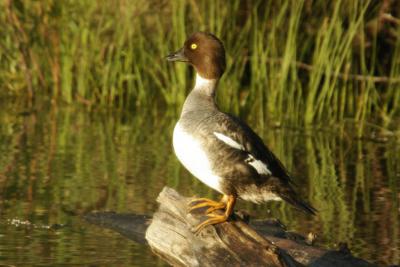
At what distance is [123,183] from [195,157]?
2.76 meters

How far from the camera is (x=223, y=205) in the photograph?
18.8 ft

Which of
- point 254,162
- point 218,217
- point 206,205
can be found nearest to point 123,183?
point 206,205

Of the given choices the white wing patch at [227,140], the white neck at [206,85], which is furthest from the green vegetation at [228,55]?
the white wing patch at [227,140]

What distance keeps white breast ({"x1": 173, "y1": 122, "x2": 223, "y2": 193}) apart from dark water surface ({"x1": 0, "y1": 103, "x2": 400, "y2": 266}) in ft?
2.40

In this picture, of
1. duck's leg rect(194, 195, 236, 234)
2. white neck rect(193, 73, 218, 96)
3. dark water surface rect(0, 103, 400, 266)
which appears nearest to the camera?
duck's leg rect(194, 195, 236, 234)

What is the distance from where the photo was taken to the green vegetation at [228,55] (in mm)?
10867

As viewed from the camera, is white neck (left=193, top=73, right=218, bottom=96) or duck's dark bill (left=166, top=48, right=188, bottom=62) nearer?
white neck (left=193, top=73, right=218, bottom=96)

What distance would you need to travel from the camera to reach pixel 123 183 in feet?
27.2

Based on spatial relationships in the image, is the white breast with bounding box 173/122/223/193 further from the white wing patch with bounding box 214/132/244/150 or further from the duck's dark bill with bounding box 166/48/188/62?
the duck's dark bill with bounding box 166/48/188/62

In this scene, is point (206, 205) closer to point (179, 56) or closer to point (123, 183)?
point (179, 56)

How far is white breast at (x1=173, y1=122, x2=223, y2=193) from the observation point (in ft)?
18.4

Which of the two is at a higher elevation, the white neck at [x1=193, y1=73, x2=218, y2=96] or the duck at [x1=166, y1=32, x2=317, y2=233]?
the white neck at [x1=193, y1=73, x2=218, y2=96]

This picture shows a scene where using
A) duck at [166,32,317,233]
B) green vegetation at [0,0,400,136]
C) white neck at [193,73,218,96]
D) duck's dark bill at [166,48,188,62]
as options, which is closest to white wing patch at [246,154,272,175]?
duck at [166,32,317,233]

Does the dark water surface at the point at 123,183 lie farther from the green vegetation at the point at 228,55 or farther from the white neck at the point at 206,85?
the white neck at the point at 206,85
